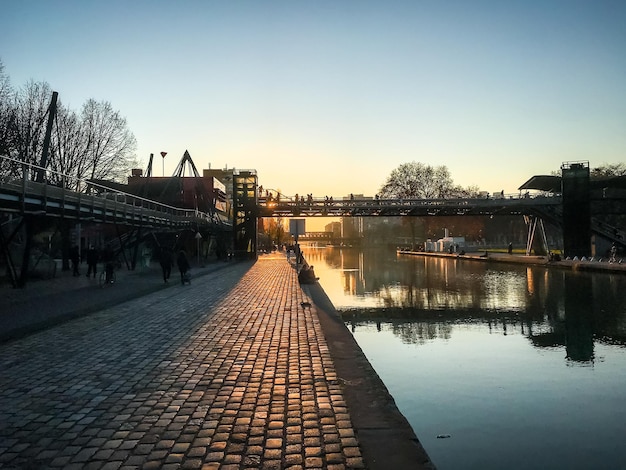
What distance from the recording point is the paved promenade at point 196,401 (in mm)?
4512

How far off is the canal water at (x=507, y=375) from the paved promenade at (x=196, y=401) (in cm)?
108

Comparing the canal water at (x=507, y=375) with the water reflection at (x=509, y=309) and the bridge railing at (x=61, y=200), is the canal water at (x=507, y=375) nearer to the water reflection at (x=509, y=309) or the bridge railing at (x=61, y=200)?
the water reflection at (x=509, y=309)

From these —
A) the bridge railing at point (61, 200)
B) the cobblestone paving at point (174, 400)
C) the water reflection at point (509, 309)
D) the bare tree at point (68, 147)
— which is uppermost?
the bare tree at point (68, 147)

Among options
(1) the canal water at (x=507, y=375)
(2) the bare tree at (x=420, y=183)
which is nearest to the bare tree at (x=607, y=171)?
(2) the bare tree at (x=420, y=183)

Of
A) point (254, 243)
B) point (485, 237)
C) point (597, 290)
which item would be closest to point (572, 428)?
point (597, 290)

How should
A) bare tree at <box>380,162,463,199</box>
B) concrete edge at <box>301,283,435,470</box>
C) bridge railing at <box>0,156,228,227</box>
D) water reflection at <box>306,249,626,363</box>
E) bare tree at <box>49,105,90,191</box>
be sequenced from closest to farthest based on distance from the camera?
concrete edge at <box>301,283,435,470</box> → water reflection at <box>306,249,626,363</box> → bridge railing at <box>0,156,228,227</box> → bare tree at <box>49,105,90,191</box> → bare tree at <box>380,162,463,199</box>

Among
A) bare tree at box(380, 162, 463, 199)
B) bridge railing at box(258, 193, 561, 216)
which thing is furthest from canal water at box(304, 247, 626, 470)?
bare tree at box(380, 162, 463, 199)

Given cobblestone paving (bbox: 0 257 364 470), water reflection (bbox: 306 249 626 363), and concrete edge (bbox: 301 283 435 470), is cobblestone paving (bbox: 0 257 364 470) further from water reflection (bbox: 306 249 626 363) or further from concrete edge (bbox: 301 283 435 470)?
water reflection (bbox: 306 249 626 363)

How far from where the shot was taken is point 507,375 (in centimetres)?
930

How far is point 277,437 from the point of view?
491 centimetres

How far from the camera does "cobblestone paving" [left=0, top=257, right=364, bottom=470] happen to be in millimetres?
4516

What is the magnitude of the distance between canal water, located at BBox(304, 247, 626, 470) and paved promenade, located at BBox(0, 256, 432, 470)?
3.55 ft

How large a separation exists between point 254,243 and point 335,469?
56.0m

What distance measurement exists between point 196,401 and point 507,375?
590cm
